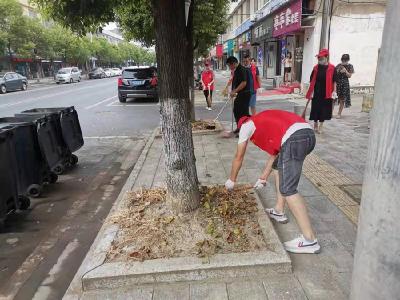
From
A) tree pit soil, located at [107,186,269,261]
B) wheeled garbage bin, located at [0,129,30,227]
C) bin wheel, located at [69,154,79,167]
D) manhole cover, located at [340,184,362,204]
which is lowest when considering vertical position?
bin wheel, located at [69,154,79,167]

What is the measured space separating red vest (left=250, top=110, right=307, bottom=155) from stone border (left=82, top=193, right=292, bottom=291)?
0.93 metres

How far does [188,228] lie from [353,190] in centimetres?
246

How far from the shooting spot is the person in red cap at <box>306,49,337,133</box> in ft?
24.5

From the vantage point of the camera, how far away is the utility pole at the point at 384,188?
1.50m

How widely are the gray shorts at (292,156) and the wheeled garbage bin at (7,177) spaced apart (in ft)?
9.98

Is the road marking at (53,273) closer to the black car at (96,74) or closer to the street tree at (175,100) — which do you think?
the street tree at (175,100)

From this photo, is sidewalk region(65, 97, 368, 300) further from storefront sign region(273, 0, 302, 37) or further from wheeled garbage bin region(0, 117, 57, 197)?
storefront sign region(273, 0, 302, 37)

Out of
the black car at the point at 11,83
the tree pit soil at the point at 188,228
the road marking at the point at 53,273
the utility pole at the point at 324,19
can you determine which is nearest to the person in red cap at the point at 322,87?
the tree pit soil at the point at 188,228

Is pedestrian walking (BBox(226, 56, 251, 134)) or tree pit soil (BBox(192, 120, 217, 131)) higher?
pedestrian walking (BBox(226, 56, 251, 134))

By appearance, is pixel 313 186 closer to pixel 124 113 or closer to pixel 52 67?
pixel 124 113

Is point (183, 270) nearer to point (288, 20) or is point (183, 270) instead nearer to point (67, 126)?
point (67, 126)

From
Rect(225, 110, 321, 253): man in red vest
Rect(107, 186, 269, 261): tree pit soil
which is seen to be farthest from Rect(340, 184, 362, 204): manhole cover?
Rect(225, 110, 321, 253): man in red vest

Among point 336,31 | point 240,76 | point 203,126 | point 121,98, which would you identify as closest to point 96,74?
point 121,98

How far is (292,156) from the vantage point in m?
3.10
